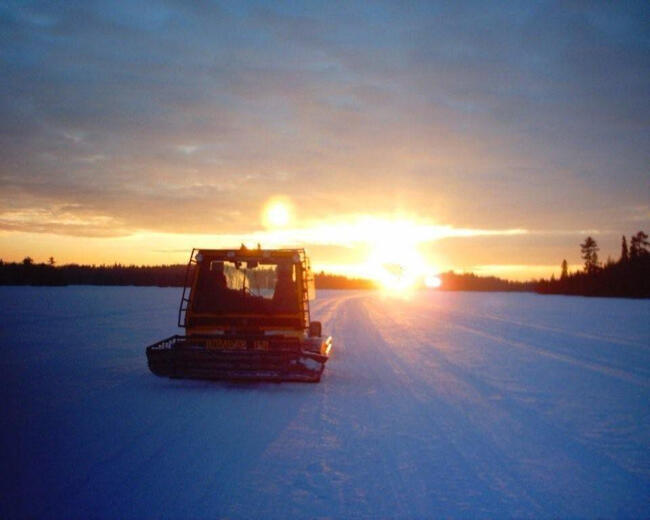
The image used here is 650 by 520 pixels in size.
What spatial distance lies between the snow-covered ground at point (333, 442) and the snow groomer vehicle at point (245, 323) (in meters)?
0.41

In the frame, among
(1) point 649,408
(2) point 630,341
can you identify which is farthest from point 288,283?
(2) point 630,341

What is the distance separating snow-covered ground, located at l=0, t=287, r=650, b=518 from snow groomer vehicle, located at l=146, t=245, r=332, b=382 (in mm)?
411

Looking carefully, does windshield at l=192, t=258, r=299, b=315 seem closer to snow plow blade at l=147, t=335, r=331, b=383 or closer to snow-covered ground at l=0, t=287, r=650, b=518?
snow plow blade at l=147, t=335, r=331, b=383

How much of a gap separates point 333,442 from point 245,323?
471cm

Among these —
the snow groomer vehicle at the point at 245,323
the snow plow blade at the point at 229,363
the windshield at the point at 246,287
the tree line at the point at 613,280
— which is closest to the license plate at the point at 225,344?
the snow groomer vehicle at the point at 245,323

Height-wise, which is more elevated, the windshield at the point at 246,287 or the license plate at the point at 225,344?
the windshield at the point at 246,287

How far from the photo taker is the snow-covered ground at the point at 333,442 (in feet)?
15.5

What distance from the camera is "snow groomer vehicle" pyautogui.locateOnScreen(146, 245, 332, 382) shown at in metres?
9.85

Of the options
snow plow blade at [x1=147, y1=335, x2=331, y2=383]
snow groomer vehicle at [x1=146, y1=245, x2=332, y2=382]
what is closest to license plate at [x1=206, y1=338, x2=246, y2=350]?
snow groomer vehicle at [x1=146, y1=245, x2=332, y2=382]

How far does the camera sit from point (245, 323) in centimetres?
1080

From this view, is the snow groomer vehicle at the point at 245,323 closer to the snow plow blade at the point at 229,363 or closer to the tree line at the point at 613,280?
the snow plow blade at the point at 229,363

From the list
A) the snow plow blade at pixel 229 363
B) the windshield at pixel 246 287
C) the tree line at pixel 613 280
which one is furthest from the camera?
the tree line at pixel 613 280

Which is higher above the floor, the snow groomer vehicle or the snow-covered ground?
the snow groomer vehicle

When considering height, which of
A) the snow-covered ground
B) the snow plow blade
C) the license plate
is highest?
the license plate
